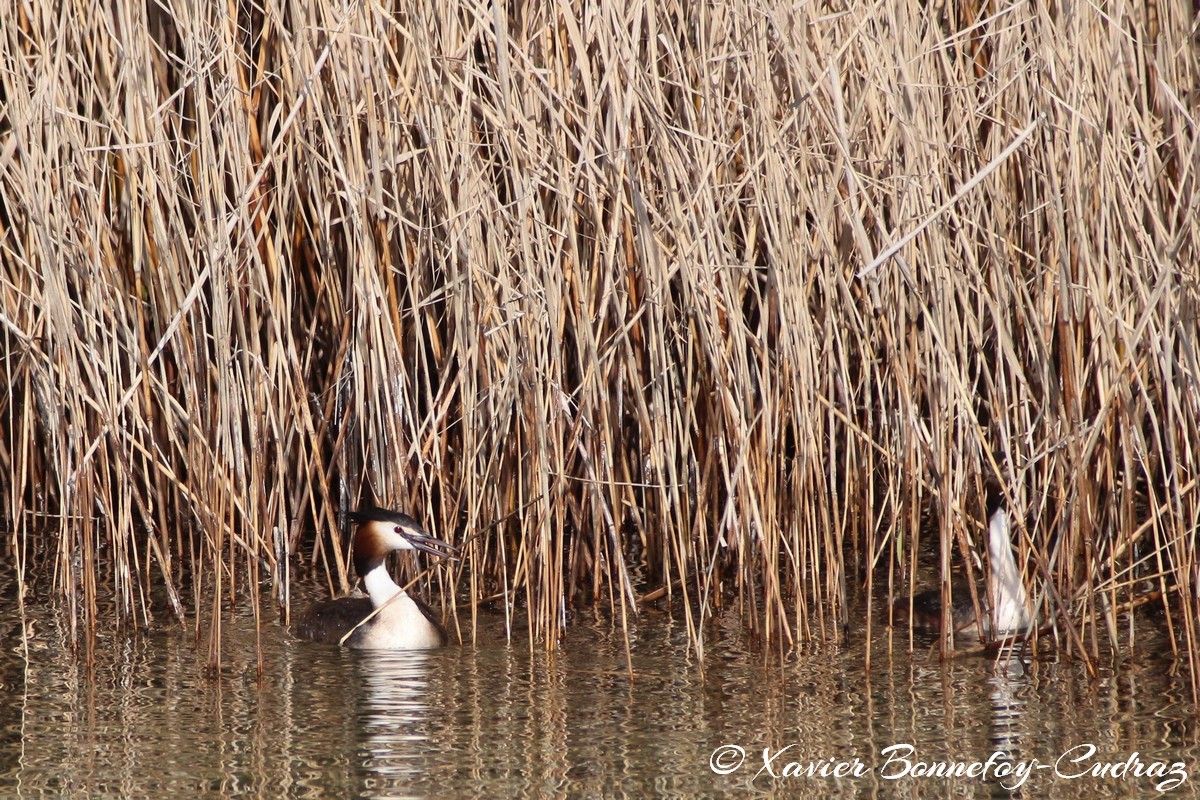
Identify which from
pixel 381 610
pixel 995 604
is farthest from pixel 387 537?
pixel 995 604

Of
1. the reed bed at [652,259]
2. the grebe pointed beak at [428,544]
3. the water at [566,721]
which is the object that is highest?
the reed bed at [652,259]

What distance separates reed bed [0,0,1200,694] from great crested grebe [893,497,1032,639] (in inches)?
4.5

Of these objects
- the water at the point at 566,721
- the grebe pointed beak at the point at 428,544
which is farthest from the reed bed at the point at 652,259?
the water at the point at 566,721

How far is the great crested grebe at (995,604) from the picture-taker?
5.14 meters

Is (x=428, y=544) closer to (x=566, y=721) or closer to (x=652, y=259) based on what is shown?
(x=566, y=721)

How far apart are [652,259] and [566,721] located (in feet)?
4.58

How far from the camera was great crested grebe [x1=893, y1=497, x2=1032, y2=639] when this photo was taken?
16.9 ft

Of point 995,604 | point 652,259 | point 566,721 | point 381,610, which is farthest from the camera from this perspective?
point 381,610

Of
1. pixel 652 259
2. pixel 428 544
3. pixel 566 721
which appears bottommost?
pixel 566 721

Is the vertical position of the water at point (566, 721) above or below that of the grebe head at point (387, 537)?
below

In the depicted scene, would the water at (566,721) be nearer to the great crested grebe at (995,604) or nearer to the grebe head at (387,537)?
the great crested grebe at (995,604)

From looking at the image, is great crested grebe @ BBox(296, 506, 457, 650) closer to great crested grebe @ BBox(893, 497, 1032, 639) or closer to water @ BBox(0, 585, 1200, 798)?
water @ BBox(0, 585, 1200, 798)

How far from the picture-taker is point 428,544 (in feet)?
18.5

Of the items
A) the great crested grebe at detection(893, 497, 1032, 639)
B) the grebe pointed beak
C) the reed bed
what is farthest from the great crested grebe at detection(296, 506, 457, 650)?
the great crested grebe at detection(893, 497, 1032, 639)
